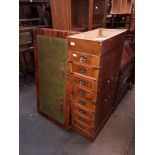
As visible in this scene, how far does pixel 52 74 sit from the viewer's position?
1822 mm

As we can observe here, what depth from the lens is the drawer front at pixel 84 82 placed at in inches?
58.5

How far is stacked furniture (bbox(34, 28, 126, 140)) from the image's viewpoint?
1417mm

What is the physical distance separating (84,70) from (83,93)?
0.84ft

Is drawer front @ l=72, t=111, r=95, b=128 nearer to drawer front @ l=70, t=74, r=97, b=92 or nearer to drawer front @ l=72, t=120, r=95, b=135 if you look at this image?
drawer front @ l=72, t=120, r=95, b=135

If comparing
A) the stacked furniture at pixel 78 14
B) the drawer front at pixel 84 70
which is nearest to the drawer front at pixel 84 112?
the drawer front at pixel 84 70

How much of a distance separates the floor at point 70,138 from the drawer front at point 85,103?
443 millimetres

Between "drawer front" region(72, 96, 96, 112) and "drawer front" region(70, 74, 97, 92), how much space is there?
0.16 metres

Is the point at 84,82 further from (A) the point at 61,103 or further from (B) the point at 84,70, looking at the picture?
(A) the point at 61,103

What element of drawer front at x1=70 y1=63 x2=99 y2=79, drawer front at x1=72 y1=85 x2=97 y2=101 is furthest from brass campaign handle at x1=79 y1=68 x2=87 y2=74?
drawer front at x1=72 y1=85 x2=97 y2=101

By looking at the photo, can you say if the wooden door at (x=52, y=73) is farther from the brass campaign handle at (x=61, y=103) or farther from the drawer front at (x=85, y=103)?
the drawer front at (x=85, y=103)

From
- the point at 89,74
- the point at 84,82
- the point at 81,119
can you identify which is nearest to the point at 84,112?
the point at 81,119
